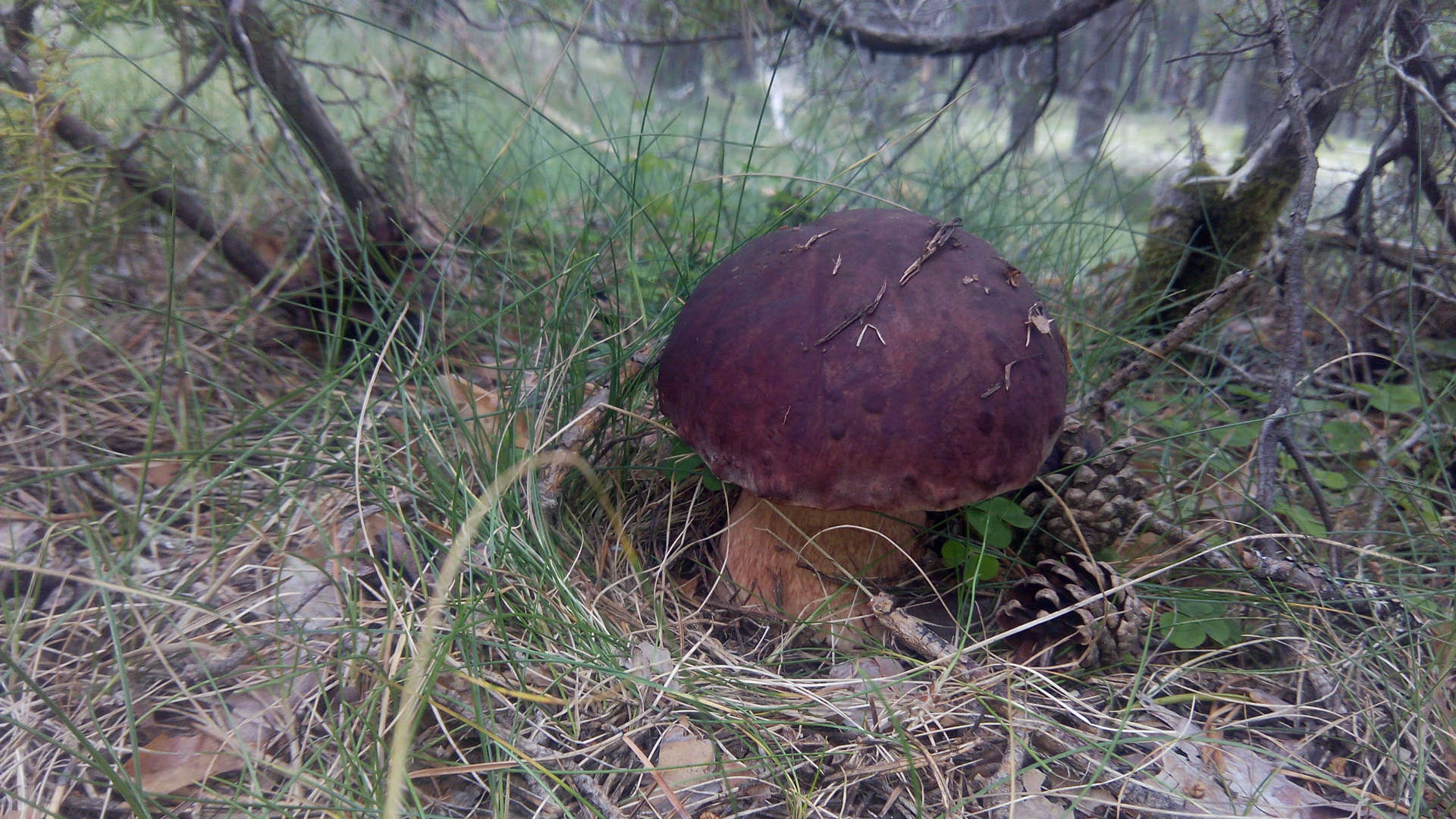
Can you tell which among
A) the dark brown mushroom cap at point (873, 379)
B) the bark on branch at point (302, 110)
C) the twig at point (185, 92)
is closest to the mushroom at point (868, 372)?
the dark brown mushroom cap at point (873, 379)

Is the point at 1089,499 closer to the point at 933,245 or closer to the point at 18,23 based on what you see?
the point at 933,245

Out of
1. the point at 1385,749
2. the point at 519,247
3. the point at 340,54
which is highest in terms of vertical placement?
the point at 340,54

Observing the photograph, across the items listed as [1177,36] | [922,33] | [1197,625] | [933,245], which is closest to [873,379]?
[933,245]

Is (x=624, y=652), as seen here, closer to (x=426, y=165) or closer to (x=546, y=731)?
(x=546, y=731)

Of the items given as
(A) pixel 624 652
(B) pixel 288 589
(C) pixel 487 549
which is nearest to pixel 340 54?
(B) pixel 288 589

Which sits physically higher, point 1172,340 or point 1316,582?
point 1172,340

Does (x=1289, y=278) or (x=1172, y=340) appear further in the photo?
(x=1172, y=340)
